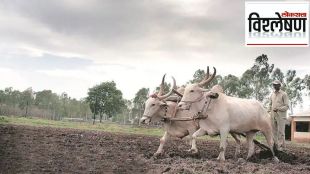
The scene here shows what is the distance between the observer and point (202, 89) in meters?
11.1

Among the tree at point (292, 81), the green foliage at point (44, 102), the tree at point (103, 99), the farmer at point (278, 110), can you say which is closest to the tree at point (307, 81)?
the tree at point (292, 81)

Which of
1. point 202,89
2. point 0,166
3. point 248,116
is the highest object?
point 202,89

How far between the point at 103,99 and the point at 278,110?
194 ft

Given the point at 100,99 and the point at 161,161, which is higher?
the point at 100,99

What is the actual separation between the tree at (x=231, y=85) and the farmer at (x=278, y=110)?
49.1m

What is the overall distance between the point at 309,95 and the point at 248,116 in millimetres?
63425

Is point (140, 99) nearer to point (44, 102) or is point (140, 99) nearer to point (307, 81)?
point (44, 102)

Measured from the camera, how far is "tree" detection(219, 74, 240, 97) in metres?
62.1

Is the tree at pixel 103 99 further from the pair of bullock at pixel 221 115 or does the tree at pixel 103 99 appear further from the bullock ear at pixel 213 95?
the bullock ear at pixel 213 95

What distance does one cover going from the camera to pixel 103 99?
70.2 meters

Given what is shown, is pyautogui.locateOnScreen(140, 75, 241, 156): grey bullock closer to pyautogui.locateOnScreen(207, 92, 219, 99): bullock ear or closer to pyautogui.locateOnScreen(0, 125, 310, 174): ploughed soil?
pyautogui.locateOnScreen(0, 125, 310, 174): ploughed soil

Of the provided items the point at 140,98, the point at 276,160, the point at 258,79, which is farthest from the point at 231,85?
the point at 276,160

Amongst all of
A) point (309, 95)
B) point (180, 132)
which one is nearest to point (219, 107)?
point (180, 132)

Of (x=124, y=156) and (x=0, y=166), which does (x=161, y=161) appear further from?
(x=0, y=166)
